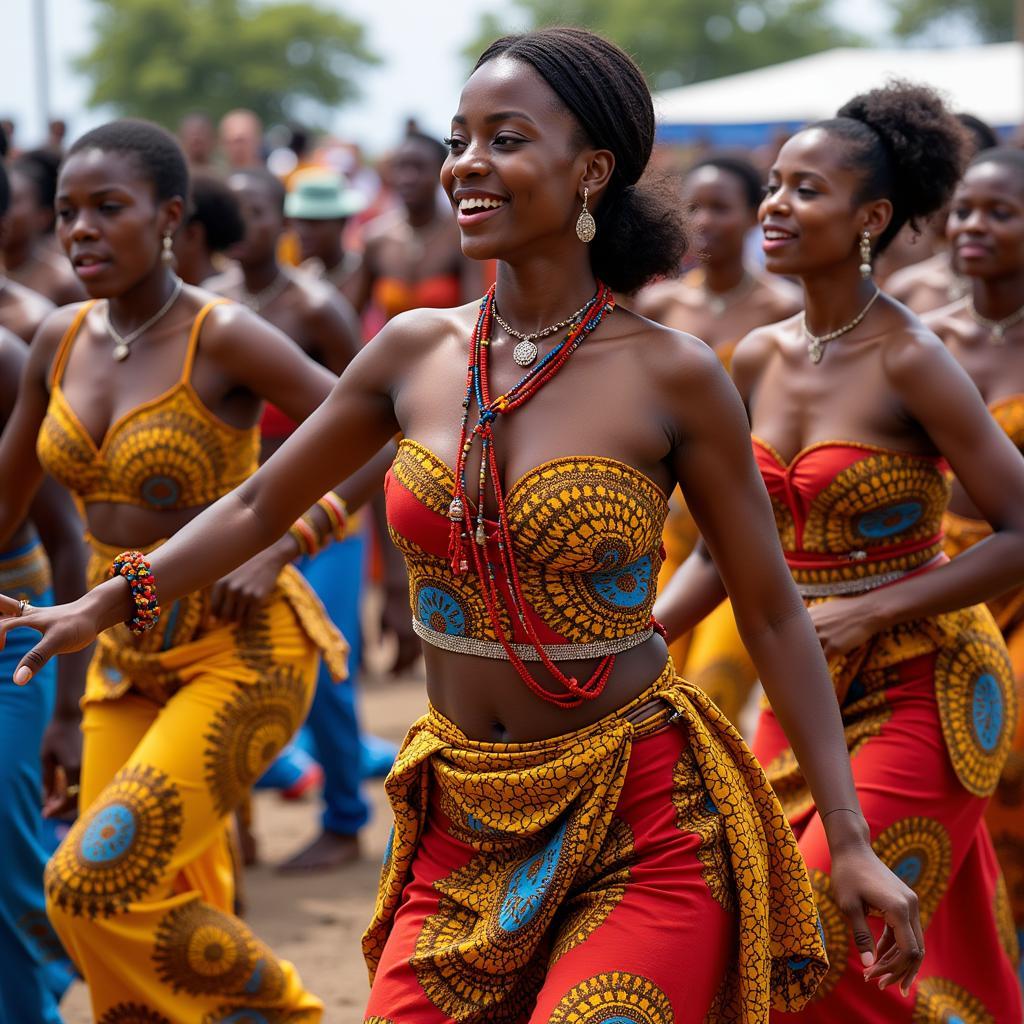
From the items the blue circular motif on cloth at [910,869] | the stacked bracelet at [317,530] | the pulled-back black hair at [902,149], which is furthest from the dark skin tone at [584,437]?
the pulled-back black hair at [902,149]

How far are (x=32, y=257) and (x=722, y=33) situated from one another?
259ft

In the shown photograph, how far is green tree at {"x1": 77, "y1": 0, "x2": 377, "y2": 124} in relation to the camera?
62625 millimetres

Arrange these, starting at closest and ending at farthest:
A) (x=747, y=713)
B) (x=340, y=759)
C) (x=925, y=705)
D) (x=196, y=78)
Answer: (x=925, y=705) → (x=340, y=759) → (x=747, y=713) → (x=196, y=78)

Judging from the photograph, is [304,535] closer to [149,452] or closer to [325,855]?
[149,452]

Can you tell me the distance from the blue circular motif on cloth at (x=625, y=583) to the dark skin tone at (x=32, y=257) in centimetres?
516

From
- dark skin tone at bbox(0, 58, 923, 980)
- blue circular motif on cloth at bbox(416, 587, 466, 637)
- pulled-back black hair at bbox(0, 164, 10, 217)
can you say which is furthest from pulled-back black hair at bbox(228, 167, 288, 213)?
blue circular motif on cloth at bbox(416, 587, 466, 637)

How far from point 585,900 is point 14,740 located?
2065 millimetres

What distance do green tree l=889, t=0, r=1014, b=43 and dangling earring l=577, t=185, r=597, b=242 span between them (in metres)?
79.9

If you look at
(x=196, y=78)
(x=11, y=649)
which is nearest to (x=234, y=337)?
(x=11, y=649)

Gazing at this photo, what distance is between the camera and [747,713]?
933 cm

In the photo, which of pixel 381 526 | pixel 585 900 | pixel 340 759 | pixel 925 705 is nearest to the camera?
pixel 585 900

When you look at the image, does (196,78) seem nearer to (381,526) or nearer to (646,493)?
(381,526)

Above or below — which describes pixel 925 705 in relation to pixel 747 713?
above

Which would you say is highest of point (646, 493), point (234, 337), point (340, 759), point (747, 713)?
point (646, 493)
